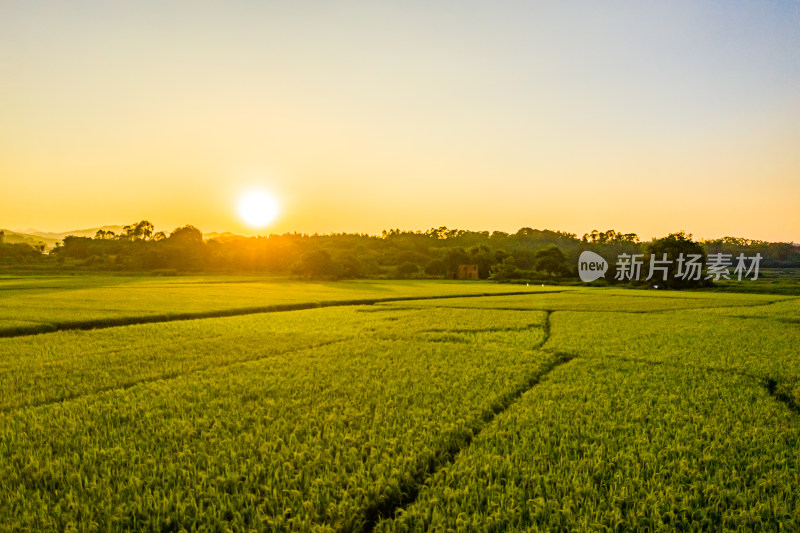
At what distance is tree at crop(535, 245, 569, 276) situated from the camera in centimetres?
6862

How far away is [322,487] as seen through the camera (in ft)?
15.7

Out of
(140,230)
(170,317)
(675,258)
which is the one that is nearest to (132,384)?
(170,317)

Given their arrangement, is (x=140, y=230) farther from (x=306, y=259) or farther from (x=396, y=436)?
(x=396, y=436)

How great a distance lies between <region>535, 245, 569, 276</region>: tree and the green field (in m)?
54.9

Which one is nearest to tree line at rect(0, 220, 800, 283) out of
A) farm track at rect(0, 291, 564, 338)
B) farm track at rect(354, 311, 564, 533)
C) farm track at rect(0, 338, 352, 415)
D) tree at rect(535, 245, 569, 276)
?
tree at rect(535, 245, 569, 276)

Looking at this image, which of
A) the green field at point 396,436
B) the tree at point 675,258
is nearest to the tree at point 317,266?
the tree at point 675,258

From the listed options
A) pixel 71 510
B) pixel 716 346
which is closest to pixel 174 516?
pixel 71 510

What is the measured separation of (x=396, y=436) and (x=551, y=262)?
66707 mm

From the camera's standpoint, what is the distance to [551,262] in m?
68.9

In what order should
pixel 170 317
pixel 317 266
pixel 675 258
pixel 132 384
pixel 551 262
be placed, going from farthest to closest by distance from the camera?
1. pixel 551 262
2. pixel 317 266
3. pixel 675 258
4. pixel 170 317
5. pixel 132 384

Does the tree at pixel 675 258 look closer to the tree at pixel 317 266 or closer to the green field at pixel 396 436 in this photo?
the tree at pixel 317 266

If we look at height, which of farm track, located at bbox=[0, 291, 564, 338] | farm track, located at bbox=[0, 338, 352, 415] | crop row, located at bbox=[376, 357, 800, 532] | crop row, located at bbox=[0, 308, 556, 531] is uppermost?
crop row, located at bbox=[376, 357, 800, 532]

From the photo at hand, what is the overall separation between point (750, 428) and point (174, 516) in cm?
774

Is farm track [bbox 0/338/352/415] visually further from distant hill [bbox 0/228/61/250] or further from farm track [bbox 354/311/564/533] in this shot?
distant hill [bbox 0/228/61/250]
